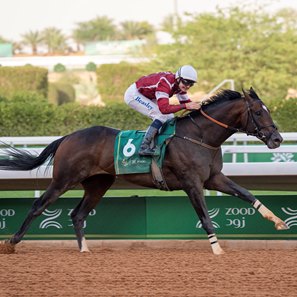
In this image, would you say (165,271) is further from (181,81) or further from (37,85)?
(37,85)

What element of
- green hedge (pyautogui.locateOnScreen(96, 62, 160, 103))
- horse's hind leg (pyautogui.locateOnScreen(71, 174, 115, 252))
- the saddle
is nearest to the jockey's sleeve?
the saddle

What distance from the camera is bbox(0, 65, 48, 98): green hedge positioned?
45.3 metres

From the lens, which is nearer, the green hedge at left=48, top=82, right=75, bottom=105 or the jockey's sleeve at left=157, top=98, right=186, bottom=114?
the jockey's sleeve at left=157, top=98, right=186, bottom=114

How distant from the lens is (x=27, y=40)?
91812mm

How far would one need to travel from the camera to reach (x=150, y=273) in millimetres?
7012

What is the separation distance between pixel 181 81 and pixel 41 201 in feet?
5.51

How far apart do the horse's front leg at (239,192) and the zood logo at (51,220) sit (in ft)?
6.42

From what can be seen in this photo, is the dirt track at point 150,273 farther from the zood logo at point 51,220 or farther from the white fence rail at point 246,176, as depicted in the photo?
the white fence rail at point 246,176

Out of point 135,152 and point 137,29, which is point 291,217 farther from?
point 137,29

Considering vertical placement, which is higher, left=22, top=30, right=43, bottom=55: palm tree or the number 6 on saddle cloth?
the number 6 on saddle cloth

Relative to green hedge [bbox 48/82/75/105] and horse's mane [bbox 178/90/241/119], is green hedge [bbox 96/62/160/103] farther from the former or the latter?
horse's mane [bbox 178/90/241/119]

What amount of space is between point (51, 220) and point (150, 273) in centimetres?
307

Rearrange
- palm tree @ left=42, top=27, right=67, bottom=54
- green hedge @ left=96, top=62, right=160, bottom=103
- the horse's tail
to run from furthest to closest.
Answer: palm tree @ left=42, top=27, right=67, bottom=54 → green hedge @ left=96, top=62, right=160, bottom=103 → the horse's tail

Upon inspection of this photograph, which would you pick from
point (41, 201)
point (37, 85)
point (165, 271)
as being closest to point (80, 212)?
point (41, 201)
